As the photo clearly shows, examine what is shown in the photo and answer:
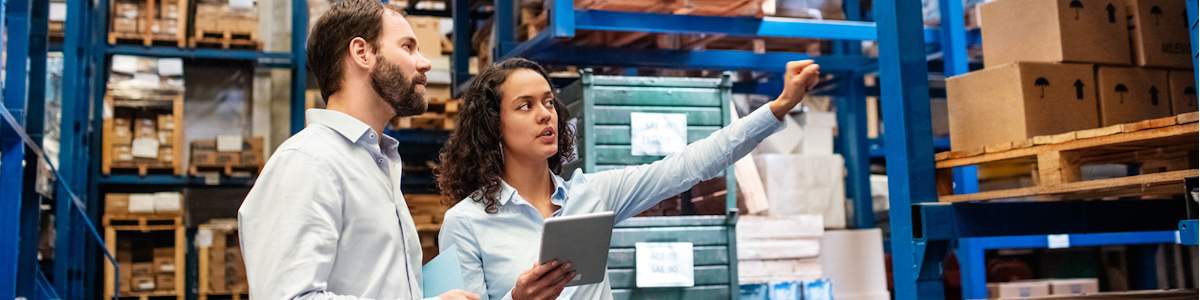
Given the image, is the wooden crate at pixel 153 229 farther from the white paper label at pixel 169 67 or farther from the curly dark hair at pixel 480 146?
the curly dark hair at pixel 480 146

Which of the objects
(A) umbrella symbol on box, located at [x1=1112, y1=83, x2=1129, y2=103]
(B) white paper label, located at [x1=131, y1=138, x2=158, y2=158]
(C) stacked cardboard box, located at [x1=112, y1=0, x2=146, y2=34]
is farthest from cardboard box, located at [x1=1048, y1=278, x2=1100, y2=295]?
(C) stacked cardboard box, located at [x1=112, y1=0, x2=146, y2=34]

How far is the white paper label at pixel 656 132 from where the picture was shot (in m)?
5.41

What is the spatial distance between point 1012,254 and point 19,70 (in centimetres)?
1063

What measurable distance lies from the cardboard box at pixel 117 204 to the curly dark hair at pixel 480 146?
8528 millimetres

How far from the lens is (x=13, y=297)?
17.1 ft

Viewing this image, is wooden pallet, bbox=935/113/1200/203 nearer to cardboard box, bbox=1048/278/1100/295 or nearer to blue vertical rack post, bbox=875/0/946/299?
blue vertical rack post, bbox=875/0/946/299

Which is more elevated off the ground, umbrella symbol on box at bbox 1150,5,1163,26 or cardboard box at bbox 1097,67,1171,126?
umbrella symbol on box at bbox 1150,5,1163,26

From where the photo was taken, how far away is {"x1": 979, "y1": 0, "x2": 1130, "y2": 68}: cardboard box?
3.92 meters

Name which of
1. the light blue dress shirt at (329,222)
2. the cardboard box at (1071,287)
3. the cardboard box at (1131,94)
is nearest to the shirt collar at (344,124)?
the light blue dress shirt at (329,222)

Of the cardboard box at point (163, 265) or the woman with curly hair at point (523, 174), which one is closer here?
the woman with curly hair at point (523, 174)

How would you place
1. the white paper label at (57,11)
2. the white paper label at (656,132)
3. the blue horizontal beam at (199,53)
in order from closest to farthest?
the white paper label at (656,132), the blue horizontal beam at (199,53), the white paper label at (57,11)

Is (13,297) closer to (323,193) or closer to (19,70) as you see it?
(19,70)

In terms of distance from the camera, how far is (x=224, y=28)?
38.2 feet

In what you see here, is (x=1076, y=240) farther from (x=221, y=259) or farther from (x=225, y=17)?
(x=225, y=17)
